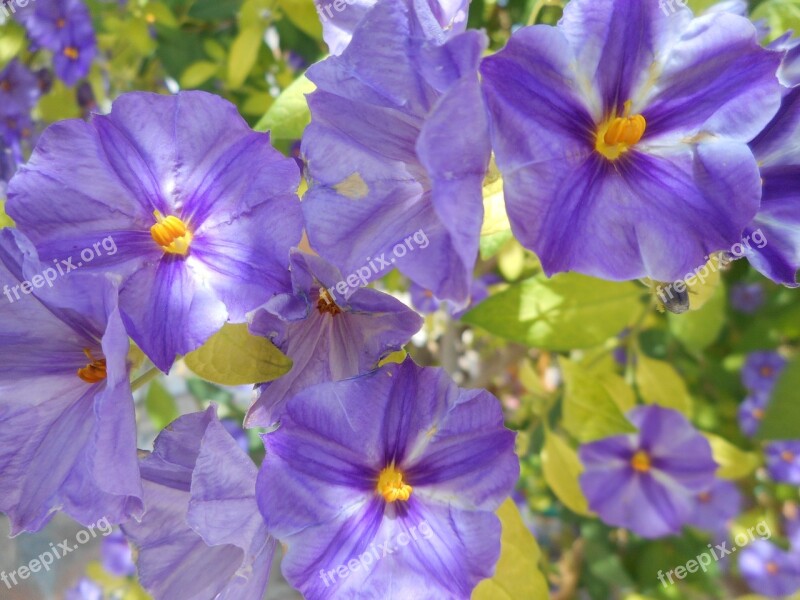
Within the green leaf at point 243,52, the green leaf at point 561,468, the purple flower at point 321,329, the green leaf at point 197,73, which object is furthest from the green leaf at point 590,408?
the green leaf at point 197,73

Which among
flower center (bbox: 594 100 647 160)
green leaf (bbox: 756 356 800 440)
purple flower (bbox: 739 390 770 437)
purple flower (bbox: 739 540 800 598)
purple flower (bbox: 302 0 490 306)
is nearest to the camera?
purple flower (bbox: 302 0 490 306)

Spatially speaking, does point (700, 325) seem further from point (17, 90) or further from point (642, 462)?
point (17, 90)

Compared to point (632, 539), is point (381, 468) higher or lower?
higher

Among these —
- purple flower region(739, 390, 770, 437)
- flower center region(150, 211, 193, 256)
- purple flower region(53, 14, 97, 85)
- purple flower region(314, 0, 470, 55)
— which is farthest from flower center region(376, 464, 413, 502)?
purple flower region(739, 390, 770, 437)

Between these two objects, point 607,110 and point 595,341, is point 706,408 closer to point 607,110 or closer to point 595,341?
point 595,341

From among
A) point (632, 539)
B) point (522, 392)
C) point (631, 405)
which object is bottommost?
point (632, 539)

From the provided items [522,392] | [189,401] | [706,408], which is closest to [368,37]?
[522,392]

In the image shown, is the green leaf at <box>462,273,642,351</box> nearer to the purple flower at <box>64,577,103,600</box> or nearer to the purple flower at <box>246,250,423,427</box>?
the purple flower at <box>246,250,423,427</box>
